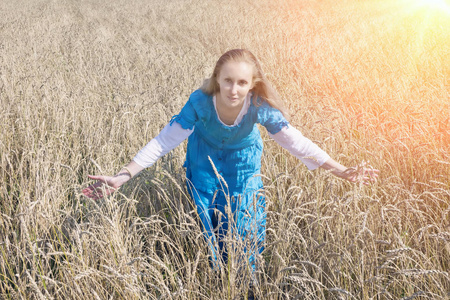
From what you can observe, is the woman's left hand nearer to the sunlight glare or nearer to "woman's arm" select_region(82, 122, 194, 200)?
"woman's arm" select_region(82, 122, 194, 200)

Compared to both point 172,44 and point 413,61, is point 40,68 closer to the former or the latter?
point 172,44

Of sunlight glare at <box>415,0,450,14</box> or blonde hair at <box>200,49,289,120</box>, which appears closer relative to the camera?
blonde hair at <box>200,49,289,120</box>

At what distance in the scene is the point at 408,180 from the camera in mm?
2125

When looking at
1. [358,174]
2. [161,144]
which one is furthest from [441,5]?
[161,144]

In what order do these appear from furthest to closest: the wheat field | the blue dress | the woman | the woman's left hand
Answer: the blue dress < the woman < the woman's left hand < the wheat field

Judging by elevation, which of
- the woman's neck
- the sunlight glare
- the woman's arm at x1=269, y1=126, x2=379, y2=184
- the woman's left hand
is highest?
the sunlight glare

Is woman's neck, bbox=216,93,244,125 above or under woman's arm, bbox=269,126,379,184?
above

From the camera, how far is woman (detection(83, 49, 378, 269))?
1802 mm

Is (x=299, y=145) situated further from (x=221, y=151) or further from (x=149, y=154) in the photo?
(x=149, y=154)

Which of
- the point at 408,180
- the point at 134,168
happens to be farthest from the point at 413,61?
the point at 134,168

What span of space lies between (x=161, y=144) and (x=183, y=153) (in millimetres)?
714

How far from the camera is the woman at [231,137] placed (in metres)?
1.80

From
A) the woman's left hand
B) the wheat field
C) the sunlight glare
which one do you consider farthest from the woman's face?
the sunlight glare

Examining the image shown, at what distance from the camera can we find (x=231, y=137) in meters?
1.94
